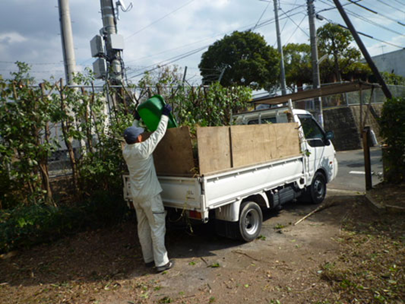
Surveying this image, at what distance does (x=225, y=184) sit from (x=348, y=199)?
397 cm

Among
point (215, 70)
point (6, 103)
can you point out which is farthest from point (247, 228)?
point (215, 70)

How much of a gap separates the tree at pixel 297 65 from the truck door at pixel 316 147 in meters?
23.6

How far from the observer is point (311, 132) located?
6598 mm

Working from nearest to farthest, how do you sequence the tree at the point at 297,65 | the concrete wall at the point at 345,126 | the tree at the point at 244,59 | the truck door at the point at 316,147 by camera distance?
1. the truck door at the point at 316,147
2. the concrete wall at the point at 345,126
3. the tree at the point at 244,59
4. the tree at the point at 297,65

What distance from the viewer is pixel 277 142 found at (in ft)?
17.2

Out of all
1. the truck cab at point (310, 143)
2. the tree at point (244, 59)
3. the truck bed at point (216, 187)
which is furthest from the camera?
the tree at point (244, 59)

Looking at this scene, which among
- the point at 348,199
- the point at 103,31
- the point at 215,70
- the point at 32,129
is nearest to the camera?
the point at 32,129

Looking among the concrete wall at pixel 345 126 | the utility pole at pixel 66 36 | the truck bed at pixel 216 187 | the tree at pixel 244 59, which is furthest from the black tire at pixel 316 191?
the tree at pixel 244 59

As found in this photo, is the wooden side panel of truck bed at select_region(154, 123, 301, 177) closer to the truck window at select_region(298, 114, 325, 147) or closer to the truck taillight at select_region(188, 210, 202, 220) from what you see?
the truck taillight at select_region(188, 210, 202, 220)

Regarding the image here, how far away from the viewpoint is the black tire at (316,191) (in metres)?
6.40

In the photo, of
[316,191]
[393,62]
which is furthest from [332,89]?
[393,62]

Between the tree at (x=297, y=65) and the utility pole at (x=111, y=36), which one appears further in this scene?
the tree at (x=297, y=65)

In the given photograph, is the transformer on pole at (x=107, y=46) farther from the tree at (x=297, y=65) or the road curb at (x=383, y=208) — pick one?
the tree at (x=297, y=65)

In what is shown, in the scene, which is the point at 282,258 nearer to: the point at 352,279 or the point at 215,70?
the point at 352,279
